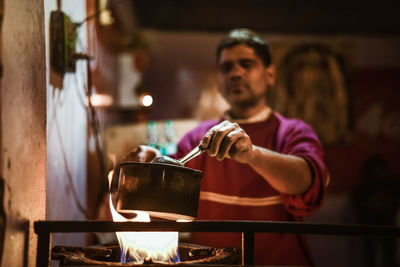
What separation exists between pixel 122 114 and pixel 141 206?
17.2 feet

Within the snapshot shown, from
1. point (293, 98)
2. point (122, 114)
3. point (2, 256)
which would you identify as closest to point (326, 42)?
point (293, 98)

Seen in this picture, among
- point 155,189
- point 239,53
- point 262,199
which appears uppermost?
point 239,53

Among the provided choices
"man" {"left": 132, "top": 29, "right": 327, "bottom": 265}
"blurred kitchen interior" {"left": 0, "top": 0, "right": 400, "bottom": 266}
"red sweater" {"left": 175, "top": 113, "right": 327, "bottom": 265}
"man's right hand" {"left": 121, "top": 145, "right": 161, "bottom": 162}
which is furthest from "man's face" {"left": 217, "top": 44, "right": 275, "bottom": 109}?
"blurred kitchen interior" {"left": 0, "top": 0, "right": 400, "bottom": 266}

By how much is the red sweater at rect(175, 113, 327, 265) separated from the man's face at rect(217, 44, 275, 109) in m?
0.24

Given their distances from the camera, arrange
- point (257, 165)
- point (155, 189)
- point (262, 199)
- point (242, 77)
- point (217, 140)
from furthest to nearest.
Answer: point (242, 77), point (262, 199), point (257, 165), point (217, 140), point (155, 189)

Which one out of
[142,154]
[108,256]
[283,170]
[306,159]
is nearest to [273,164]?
[283,170]

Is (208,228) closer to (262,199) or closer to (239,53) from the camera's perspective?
(262,199)

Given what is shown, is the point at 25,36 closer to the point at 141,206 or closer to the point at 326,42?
the point at 141,206

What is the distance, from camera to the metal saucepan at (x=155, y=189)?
1.39 meters

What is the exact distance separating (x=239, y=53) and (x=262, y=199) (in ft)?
2.94

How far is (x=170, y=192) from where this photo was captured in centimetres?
140

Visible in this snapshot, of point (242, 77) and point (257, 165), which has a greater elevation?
point (242, 77)

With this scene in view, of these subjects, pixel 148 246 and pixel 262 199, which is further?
pixel 262 199

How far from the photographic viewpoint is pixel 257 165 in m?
1.96
